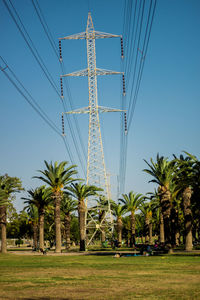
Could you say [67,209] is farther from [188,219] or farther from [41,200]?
[188,219]

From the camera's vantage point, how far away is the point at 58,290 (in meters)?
15.8

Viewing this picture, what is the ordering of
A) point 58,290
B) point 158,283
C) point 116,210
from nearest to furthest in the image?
point 58,290 → point 158,283 → point 116,210

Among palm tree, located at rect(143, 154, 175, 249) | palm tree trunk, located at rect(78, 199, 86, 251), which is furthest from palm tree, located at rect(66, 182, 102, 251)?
palm tree, located at rect(143, 154, 175, 249)

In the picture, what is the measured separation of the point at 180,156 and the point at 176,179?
4915mm

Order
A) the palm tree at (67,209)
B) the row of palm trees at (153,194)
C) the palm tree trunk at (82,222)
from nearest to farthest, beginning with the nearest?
the row of palm trees at (153,194)
the palm tree trunk at (82,222)
the palm tree at (67,209)

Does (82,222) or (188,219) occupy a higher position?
(188,219)

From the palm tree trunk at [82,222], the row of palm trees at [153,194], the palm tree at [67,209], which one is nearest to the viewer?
the row of palm trees at [153,194]

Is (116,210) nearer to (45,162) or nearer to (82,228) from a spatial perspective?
(82,228)

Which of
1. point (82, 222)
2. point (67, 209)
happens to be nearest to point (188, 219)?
point (82, 222)

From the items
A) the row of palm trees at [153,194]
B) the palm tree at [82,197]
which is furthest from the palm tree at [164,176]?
the palm tree at [82,197]

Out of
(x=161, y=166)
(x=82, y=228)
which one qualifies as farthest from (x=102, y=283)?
(x=82, y=228)

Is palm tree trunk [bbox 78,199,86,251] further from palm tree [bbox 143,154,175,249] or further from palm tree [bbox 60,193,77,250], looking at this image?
palm tree [bbox 143,154,175,249]

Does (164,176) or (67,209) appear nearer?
(164,176)

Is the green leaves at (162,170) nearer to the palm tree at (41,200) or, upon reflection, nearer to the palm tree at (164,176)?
the palm tree at (164,176)
